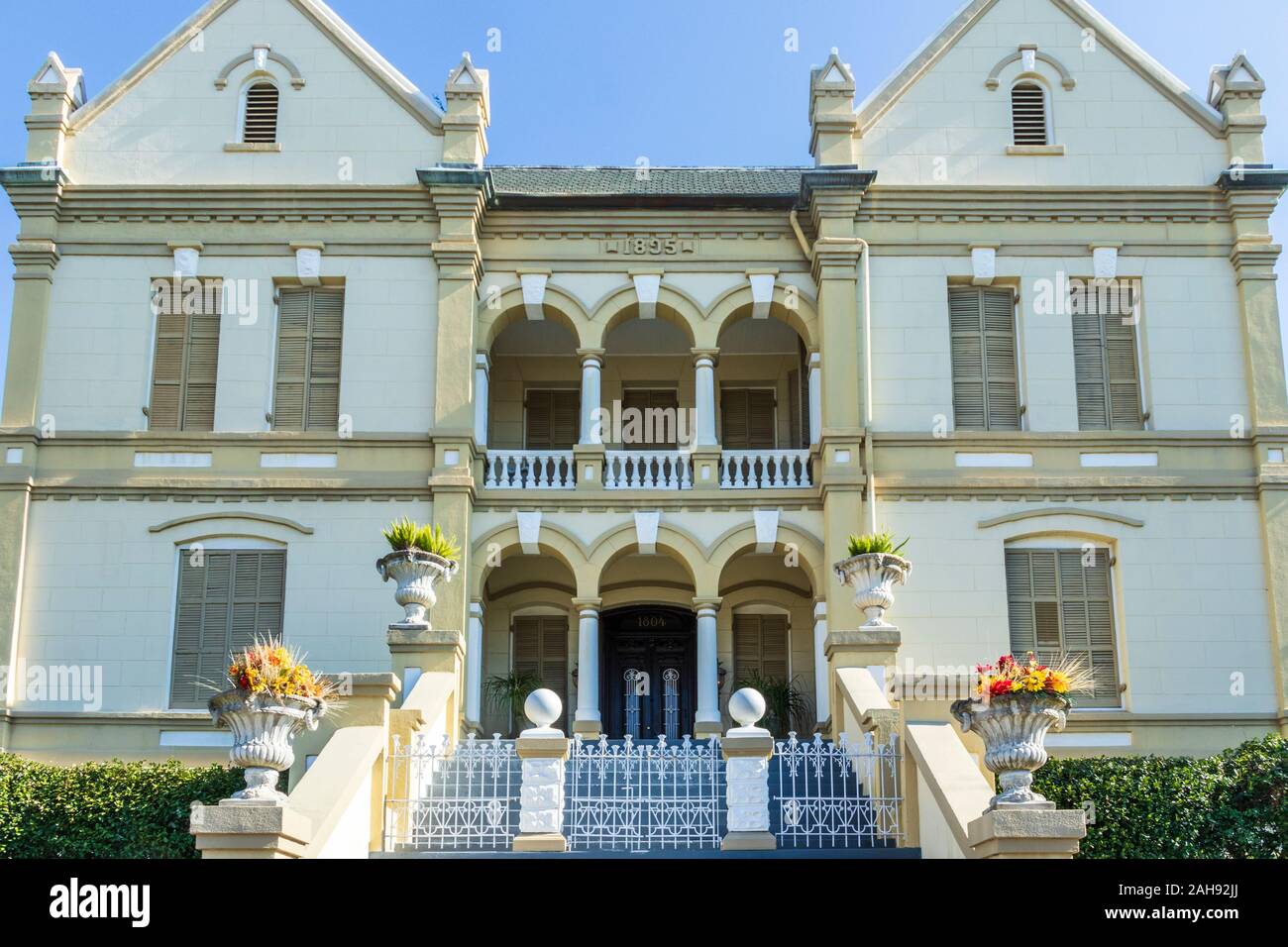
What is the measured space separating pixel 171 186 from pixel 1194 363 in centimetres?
1464

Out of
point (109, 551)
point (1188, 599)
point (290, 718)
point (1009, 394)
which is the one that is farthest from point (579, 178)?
point (290, 718)

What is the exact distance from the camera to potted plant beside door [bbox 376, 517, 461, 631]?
56.5 ft

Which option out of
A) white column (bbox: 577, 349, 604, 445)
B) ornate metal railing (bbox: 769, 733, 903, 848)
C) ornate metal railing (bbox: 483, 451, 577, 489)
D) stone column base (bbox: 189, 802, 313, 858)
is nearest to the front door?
ornate metal railing (bbox: 483, 451, 577, 489)

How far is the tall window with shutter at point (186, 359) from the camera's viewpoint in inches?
874

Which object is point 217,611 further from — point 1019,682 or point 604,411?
point 1019,682

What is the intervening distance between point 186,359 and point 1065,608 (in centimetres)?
1254

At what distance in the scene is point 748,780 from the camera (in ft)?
45.6

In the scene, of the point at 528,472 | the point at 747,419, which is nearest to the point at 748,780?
the point at 528,472

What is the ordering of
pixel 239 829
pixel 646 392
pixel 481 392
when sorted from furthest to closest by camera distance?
pixel 646 392, pixel 481 392, pixel 239 829
